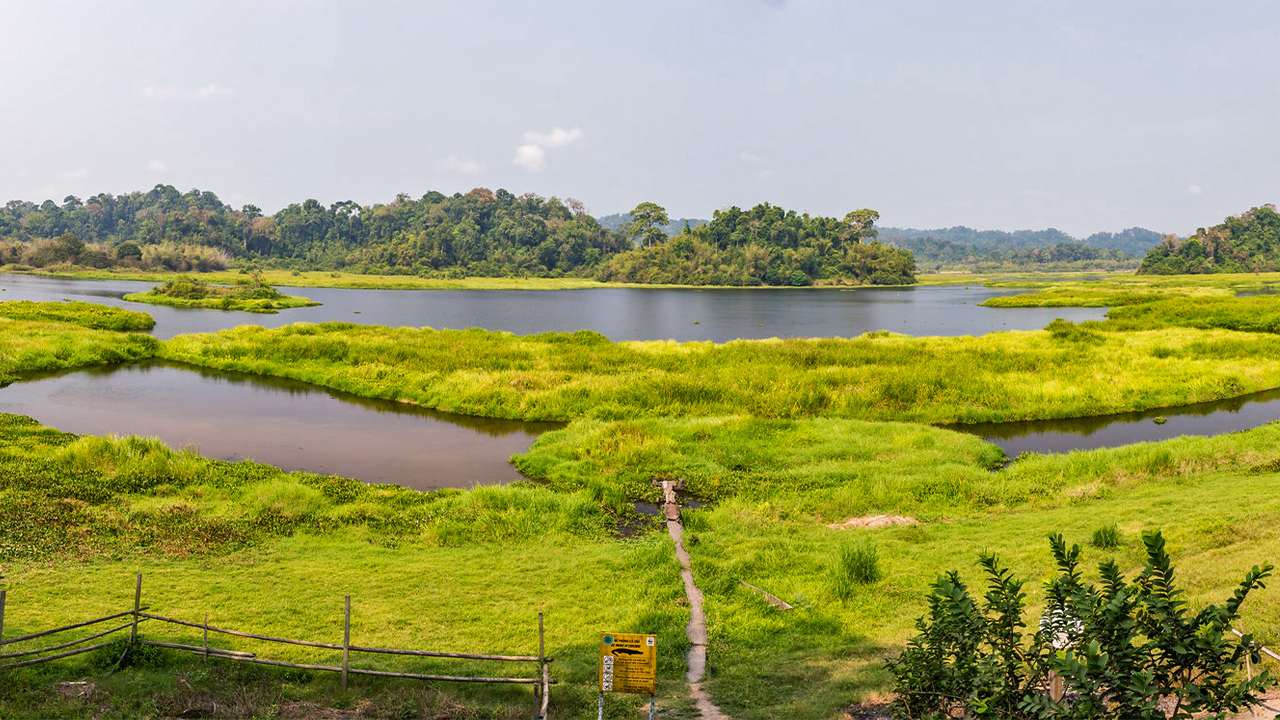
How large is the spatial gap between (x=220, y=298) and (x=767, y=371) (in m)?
80.0

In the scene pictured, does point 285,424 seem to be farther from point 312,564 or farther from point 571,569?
point 571,569

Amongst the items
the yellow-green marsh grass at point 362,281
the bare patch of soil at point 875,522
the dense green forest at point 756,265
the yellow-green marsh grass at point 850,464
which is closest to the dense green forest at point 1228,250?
the dense green forest at point 756,265

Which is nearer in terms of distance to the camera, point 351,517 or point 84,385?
point 351,517

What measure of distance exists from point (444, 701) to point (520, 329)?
63.5 metres

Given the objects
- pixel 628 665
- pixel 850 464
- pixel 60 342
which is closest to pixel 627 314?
pixel 60 342

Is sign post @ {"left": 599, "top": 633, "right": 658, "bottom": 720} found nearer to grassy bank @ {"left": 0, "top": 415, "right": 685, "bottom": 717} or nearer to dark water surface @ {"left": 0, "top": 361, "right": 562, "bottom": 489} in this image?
grassy bank @ {"left": 0, "top": 415, "right": 685, "bottom": 717}

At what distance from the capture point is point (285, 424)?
31.2 metres

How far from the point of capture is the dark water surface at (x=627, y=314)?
73.2m

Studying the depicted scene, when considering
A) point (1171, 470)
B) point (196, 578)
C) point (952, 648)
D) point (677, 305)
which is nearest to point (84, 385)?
point (196, 578)

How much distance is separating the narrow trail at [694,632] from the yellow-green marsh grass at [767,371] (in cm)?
1324

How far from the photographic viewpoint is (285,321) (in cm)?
7244

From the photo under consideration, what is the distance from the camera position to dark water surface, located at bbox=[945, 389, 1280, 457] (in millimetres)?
29016

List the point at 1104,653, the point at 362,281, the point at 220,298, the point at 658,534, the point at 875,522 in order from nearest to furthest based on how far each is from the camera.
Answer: the point at 1104,653
the point at 658,534
the point at 875,522
the point at 220,298
the point at 362,281

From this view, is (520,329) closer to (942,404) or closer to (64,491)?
(942,404)
